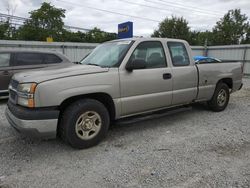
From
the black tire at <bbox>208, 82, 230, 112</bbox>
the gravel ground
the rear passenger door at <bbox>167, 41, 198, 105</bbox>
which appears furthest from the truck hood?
the black tire at <bbox>208, 82, 230, 112</bbox>

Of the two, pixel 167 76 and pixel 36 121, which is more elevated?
pixel 167 76

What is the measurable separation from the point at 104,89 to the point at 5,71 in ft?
14.6

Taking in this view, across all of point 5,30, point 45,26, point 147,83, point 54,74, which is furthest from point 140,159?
point 45,26

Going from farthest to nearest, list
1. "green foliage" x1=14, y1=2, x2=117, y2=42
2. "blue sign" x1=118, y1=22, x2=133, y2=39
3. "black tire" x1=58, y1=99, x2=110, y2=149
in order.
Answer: "green foliage" x1=14, y1=2, x2=117, y2=42 < "blue sign" x1=118, y1=22, x2=133, y2=39 < "black tire" x1=58, y1=99, x2=110, y2=149

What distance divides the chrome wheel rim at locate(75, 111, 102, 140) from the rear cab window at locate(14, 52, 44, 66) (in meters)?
4.49

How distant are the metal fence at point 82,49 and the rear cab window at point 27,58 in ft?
11.2

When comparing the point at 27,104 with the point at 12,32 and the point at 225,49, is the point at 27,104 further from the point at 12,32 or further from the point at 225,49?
the point at 12,32

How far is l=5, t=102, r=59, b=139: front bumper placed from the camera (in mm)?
3090

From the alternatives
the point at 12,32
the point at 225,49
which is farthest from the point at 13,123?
the point at 12,32

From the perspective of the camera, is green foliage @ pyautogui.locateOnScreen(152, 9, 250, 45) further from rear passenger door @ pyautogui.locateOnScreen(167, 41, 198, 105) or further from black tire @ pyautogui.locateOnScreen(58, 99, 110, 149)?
black tire @ pyautogui.locateOnScreen(58, 99, 110, 149)

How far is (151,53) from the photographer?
4.41m

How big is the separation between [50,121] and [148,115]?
80.2 inches

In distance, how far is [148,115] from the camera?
177 inches

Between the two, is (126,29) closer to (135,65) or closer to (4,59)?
(4,59)
